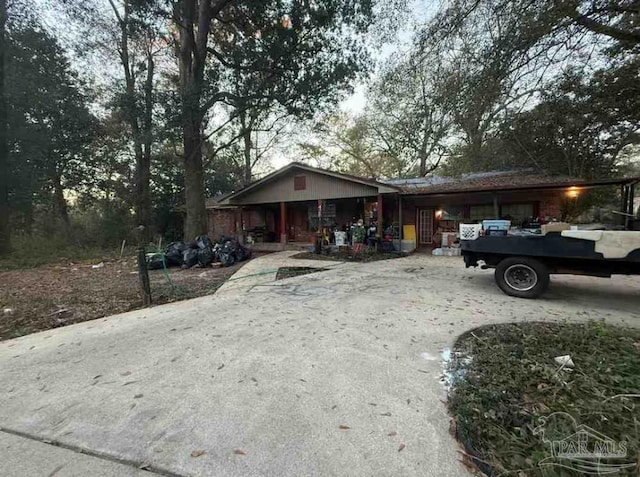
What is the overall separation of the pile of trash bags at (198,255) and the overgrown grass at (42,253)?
421cm

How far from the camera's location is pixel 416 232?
13.0 m

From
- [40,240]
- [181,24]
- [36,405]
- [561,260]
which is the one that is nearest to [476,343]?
[561,260]


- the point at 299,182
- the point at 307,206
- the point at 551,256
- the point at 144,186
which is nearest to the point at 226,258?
the point at 299,182

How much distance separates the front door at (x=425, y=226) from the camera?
504 inches

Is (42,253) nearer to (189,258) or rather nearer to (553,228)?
(189,258)

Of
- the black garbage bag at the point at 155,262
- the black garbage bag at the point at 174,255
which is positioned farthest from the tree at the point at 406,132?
the black garbage bag at the point at 155,262

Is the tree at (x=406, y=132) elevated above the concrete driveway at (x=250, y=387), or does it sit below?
above

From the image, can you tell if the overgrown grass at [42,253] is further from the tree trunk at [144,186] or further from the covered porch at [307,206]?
the covered porch at [307,206]

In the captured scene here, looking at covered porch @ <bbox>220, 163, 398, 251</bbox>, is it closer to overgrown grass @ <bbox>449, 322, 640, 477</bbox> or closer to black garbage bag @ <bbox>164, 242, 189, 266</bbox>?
black garbage bag @ <bbox>164, 242, 189, 266</bbox>

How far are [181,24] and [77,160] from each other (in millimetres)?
9438

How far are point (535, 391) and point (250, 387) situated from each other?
2.26 metres

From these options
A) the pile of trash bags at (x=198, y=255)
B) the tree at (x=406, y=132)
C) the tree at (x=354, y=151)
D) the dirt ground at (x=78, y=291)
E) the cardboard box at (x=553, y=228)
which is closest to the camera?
the dirt ground at (x=78, y=291)

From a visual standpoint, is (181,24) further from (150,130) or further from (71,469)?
(71,469)

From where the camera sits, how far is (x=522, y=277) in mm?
4977
